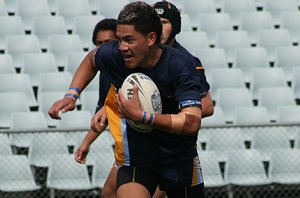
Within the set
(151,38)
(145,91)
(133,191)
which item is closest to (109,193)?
(133,191)

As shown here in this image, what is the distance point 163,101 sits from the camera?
15.9ft

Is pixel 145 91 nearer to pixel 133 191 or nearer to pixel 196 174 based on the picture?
pixel 133 191

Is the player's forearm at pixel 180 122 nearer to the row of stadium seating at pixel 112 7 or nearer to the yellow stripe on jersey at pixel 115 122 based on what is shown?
the yellow stripe on jersey at pixel 115 122

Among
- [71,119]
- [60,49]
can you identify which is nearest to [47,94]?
[71,119]

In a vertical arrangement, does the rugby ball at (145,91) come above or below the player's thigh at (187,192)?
above

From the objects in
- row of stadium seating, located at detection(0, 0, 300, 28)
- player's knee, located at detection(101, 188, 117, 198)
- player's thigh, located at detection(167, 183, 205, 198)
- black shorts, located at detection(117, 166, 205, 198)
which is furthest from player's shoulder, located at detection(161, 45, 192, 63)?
row of stadium seating, located at detection(0, 0, 300, 28)

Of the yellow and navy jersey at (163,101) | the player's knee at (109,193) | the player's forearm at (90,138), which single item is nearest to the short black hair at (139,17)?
the yellow and navy jersey at (163,101)

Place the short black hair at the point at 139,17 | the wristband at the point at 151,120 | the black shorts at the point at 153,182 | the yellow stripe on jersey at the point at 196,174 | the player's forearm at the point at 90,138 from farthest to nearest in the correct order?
the player's forearm at the point at 90,138, the yellow stripe on jersey at the point at 196,174, the black shorts at the point at 153,182, the short black hair at the point at 139,17, the wristband at the point at 151,120

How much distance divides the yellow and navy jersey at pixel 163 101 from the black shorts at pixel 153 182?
0.05 meters

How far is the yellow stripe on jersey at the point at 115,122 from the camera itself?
5.04 m

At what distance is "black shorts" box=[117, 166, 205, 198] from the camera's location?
4969 millimetres

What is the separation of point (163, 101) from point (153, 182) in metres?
0.52

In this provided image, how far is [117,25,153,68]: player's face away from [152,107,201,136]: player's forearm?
37 cm

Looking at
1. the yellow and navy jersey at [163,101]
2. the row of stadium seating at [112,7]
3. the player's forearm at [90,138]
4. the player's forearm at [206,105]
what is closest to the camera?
the yellow and navy jersey at [163,101]
